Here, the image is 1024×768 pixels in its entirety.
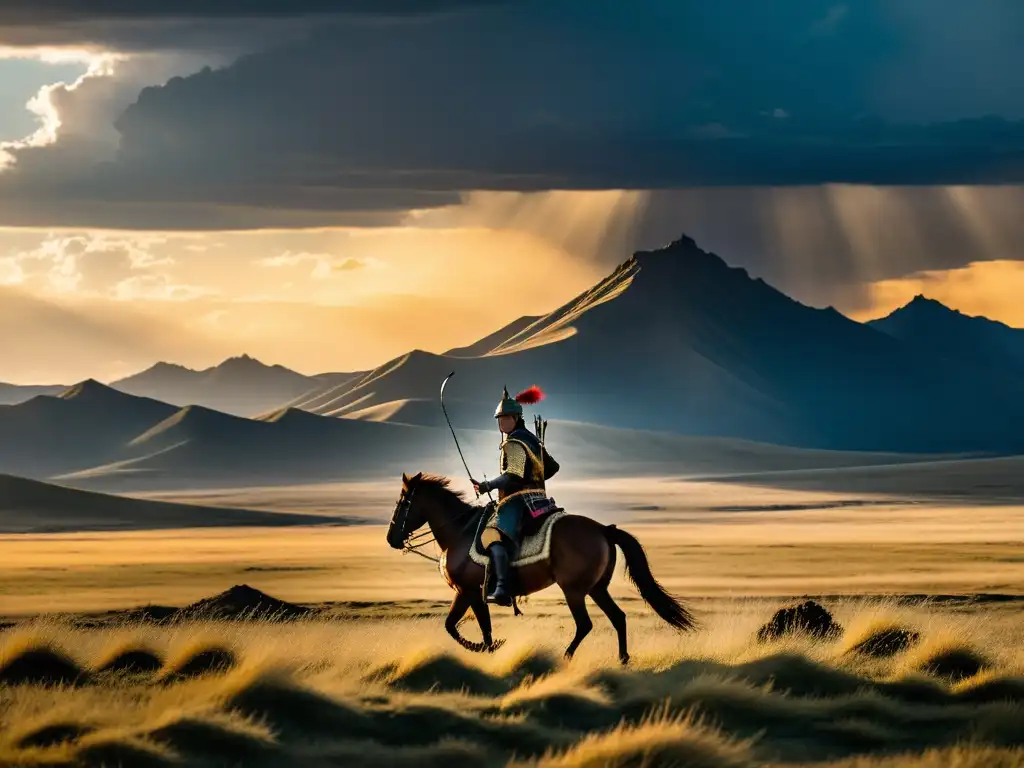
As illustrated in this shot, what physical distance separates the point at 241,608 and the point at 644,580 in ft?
39.8

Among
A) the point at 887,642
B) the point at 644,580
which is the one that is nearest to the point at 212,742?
the point at 644,580

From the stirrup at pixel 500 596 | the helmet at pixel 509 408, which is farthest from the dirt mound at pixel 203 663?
the helmet at pixel 509 408

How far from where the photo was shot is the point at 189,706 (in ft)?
52.5

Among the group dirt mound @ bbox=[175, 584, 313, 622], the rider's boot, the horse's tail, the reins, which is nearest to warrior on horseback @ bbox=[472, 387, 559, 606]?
the rider's boot

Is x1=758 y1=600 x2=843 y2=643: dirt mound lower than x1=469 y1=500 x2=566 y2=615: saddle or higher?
lower

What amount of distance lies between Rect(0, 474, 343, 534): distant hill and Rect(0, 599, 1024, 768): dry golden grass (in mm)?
61235

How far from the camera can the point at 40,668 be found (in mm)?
18938

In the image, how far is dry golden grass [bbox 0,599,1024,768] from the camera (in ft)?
47.2

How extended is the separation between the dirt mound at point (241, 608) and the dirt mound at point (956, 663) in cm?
1236

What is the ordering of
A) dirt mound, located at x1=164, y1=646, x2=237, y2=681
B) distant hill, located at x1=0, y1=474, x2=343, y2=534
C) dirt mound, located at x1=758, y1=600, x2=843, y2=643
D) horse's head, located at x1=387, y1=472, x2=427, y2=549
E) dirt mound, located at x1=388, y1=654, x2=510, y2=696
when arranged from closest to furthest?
dirt mound, located at x1=388, y1=654, x2=510, y2=696 → dirt mound, located at x1=164, y1=646, x2=237, y2=681 → horse's head, located at x1=387, y1=472, x2=427, y2=549 → dirt mound, located at x1=758, y1=600, x2=843, y2=643 → distant hill, located at x1=0, y1=474, x2=343, y2=534

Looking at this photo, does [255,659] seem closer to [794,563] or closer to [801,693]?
[801,693]

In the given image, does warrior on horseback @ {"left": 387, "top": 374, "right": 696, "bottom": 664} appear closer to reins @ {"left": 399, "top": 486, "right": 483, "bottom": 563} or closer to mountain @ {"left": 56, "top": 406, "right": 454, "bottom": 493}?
reins @ {"left": 399, "top": 486, "right": 483, "bottom": 563}

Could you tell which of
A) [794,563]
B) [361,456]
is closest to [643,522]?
[794,563]

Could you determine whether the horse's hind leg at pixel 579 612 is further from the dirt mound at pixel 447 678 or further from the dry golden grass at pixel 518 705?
the dirt mound at pixel 447 678
